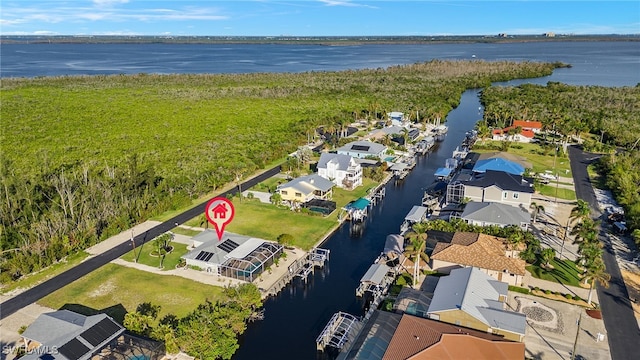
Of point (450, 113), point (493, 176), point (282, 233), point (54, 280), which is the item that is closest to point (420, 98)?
point (450, 113)

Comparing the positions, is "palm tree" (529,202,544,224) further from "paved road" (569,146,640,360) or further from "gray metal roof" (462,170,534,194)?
"paved road" (569,146,640,360)

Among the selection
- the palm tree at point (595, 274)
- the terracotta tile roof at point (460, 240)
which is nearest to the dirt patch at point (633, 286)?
the palm tree at point (595, 274)

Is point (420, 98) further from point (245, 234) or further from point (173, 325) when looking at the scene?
point (173, 325)

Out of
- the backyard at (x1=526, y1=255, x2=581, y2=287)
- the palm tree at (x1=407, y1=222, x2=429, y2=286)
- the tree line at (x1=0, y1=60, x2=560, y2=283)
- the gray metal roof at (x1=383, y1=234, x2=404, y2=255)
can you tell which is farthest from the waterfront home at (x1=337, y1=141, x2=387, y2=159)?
the palm tree at (x1=407, y1=222, x2=429, y2=286)

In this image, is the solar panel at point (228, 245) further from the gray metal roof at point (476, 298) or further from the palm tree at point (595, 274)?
the palm tree at point (595, 274)

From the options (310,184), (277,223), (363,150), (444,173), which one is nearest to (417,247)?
(277,223)

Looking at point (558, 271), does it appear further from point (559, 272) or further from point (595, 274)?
point (595, 274)
